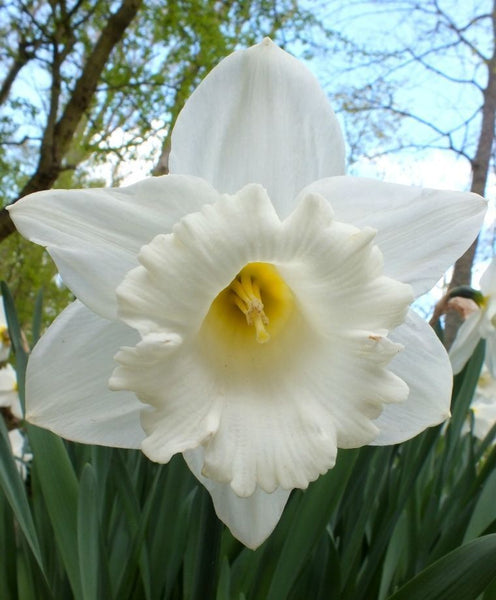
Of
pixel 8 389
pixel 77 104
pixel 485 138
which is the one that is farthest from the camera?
pixel 485 138

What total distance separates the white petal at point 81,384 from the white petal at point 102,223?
0.07 m

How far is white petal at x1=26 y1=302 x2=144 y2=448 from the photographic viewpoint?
0.78 metres

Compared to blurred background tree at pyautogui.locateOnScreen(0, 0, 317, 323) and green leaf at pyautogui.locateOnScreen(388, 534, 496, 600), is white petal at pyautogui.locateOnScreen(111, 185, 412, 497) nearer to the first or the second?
green leaf at pyautogui.locateOnScreen(388, 534, 496, 600)

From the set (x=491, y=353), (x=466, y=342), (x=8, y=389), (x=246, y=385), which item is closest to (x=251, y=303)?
(x=246, y=385)

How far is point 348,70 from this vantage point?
26.4 feet

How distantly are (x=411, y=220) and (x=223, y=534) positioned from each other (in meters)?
0.61

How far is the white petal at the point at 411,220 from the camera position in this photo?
2.63 feet

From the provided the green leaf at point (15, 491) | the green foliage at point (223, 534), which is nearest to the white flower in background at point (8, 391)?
the green foliage at point (223, 534)

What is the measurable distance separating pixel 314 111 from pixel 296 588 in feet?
2.49

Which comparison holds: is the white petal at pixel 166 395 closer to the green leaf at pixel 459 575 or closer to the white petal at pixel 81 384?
the white petal at pixel 81 384

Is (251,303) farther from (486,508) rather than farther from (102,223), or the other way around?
(486,508)

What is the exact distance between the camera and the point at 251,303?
905 mm

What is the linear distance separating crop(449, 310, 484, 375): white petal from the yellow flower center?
55 centimetres

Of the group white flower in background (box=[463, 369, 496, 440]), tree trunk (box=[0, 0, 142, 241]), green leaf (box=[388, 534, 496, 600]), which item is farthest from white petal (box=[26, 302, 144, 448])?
tree trunk (box=[0, 0, 142, 241])
